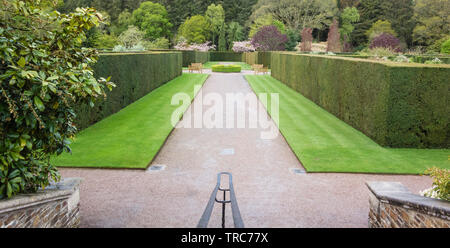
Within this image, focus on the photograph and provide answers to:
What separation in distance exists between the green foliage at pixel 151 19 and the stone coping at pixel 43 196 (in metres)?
69.6

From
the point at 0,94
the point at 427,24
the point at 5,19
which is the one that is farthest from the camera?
the point at 427,24

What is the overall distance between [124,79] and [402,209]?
13649 millimetres

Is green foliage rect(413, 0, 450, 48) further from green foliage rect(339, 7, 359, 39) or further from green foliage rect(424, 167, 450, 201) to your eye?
green foliage rect(424, 167, 450, 201)

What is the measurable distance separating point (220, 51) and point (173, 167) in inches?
2725

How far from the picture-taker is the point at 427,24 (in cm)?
5306

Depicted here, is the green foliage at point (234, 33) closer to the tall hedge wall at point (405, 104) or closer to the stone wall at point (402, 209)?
the tall hedge wall at point (405, 104)

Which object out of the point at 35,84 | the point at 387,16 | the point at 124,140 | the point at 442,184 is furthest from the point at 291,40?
the point at 35,84

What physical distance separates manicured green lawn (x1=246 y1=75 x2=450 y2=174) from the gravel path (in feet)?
1.36

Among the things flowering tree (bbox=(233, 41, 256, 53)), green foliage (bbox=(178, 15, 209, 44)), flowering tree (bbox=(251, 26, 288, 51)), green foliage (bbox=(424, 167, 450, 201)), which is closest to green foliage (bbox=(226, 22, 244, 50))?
green foliage (bbox=(178, 15, 209, 44))

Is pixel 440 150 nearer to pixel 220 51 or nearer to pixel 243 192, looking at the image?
pixel 243 192

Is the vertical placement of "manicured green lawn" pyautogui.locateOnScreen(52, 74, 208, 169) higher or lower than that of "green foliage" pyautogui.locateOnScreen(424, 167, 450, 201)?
lower

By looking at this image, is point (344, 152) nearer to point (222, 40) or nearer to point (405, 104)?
point (405, 104)

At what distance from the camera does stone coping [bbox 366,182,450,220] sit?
4.12 metres

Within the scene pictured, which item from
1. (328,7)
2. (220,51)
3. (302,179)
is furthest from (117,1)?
(302,179)
